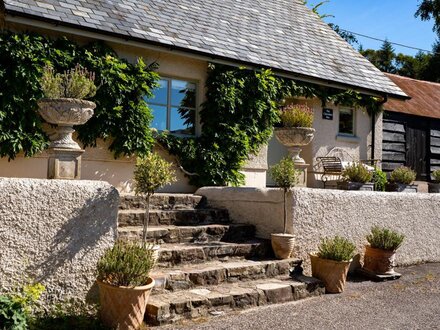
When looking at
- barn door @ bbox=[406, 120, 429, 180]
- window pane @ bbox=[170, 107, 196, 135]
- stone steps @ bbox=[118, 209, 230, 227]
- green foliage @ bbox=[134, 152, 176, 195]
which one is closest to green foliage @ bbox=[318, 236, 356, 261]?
stone steps @ bbox=[118, 209, 230, 227]

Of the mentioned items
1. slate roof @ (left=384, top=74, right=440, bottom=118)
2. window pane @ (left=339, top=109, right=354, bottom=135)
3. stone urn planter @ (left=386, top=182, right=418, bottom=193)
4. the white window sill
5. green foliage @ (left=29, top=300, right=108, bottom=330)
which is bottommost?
green foliage @ (left=29, top=300, right=108, bottom=330)

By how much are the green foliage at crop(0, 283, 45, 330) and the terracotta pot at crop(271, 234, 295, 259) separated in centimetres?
314

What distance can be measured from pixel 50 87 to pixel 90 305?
2950 mm

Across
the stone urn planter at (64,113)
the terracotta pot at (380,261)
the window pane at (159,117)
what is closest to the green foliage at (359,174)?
the terracotta pot at (380,261)

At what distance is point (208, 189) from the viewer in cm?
780

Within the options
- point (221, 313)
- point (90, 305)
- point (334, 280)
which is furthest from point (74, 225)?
point (334, 280)

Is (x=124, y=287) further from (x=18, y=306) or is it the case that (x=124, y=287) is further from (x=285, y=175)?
(x=285, y=175)

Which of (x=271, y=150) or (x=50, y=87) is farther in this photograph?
(x=271, y=150)

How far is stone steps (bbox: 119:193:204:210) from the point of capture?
683cm

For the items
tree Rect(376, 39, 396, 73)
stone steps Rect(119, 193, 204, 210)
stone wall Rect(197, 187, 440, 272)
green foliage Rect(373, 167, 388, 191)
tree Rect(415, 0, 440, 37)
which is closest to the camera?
stone wall Rect(197, 187, 440, 272)

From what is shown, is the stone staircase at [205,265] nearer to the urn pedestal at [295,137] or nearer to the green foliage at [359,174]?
the urn pedestal at [295,137]

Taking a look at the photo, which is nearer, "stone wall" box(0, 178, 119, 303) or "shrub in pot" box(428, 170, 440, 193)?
"stone wall" box(0, 178, 119, 303)

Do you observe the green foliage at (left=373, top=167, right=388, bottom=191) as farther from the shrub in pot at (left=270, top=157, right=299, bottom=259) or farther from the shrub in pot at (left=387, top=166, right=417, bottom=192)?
the shrub in pot at (left=270, top=157, right=299, bottom=259)

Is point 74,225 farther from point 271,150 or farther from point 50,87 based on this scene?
point 271,150
